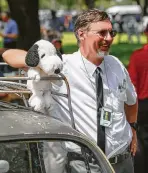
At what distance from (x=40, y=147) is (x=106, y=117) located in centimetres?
116

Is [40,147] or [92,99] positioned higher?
[40,147]

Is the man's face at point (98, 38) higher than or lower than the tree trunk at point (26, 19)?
higher

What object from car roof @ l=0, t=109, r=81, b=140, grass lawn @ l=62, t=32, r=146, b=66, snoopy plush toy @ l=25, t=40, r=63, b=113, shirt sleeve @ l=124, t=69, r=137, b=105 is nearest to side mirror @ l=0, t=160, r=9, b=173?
car roof @ l=0, t=109, r=81, b=140

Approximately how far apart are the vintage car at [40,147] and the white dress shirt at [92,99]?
81cm

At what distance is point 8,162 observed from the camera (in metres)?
2.87

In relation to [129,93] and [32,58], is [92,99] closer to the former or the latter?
[129,93]

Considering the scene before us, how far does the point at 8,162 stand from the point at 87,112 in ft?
4.06

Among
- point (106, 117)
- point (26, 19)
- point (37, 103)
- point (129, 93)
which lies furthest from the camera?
point (26, 19)

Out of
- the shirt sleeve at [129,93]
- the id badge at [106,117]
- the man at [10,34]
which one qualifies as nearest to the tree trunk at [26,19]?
the man at [10,34]

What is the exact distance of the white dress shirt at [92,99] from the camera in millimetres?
4031

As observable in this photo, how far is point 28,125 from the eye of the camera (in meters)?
3.00

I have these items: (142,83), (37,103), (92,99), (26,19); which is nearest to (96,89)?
(92,99)

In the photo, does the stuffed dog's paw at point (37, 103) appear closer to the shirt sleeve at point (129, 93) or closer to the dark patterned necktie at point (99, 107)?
the dark patterned necktie at point (99, 107)

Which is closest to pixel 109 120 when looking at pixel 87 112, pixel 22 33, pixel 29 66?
pixel 87 112
